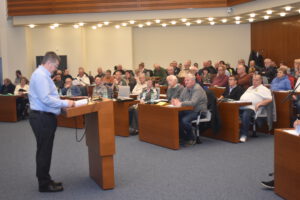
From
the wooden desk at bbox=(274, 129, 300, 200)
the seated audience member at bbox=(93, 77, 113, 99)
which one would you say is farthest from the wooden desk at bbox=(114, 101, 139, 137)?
the wooden desk at bbox=(274, 129, 300, 200)

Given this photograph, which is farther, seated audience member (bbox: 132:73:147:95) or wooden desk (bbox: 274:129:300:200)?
seated audience member (bbox: 132:73:147:95)

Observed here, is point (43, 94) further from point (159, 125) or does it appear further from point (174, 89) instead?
point (174, 89)

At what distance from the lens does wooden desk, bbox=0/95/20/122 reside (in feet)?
35.7

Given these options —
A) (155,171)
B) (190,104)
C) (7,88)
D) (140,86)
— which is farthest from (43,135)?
(7,88)

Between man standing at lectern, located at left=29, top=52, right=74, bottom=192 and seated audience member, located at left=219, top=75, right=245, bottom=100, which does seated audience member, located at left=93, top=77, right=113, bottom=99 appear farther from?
man standing at lectern, located at left=29, top=52, right=74, bottom=192

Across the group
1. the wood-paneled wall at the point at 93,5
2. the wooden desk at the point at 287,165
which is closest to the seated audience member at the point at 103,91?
the wood-paneled wall at the point at 93,5

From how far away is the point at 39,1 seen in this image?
13.3 meters

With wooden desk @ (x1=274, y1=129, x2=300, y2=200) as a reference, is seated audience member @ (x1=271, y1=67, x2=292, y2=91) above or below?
above

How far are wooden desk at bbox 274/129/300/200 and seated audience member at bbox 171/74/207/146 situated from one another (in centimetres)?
281

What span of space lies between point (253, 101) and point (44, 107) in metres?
4.30

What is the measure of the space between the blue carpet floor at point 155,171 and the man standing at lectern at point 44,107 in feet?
1.59

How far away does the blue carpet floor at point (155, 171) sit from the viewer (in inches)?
187

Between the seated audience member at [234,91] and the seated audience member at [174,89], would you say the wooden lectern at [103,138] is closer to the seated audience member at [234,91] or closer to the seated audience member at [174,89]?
the seated audience member at [174,89]

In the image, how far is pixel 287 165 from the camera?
166 inches
